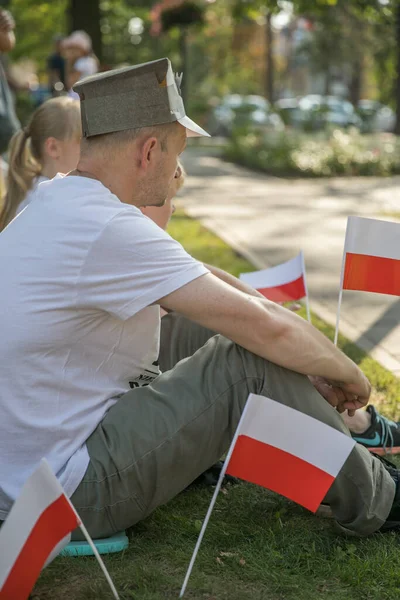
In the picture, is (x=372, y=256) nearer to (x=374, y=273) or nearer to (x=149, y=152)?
(x=374, y=273)

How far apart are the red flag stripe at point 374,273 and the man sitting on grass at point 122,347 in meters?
0.93

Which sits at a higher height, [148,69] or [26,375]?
[148,69]

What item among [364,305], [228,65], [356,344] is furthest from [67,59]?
[228,65]

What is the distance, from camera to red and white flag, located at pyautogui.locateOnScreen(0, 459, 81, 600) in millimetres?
2078

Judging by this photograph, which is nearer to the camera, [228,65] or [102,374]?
[102,374]

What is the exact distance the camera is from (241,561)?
2.71 meters

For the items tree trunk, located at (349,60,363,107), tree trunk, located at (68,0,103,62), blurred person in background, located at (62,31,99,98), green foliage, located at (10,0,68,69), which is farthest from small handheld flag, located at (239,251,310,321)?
tree trunk, located at (349,60,363,107)

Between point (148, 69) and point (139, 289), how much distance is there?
63cm

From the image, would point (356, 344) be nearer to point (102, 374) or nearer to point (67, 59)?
point (102, 374)

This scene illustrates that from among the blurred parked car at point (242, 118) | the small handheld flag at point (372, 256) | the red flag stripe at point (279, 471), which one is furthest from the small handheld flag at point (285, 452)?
the blurred parked car at point (242, 118)

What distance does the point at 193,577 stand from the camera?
8.54 ft

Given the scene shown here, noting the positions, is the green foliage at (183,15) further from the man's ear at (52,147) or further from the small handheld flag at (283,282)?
the small handheld flag at (283,282)

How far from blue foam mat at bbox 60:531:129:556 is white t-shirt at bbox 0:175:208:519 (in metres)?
0.22

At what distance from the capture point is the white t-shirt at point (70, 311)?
241cm
